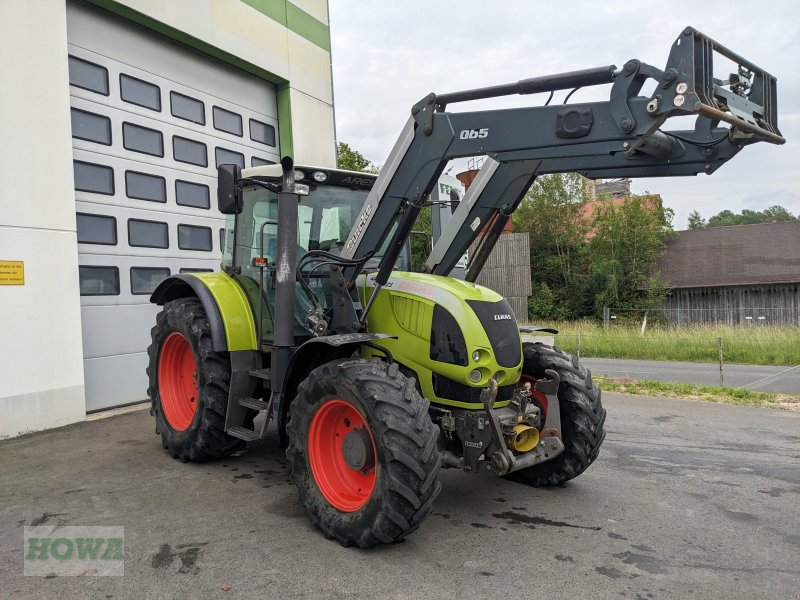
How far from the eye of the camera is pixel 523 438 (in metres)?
4.22

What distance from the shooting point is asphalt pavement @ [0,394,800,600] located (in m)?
3.22

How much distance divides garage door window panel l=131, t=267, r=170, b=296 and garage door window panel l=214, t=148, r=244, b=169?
6.38 ft

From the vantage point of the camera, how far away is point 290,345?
4543 mm

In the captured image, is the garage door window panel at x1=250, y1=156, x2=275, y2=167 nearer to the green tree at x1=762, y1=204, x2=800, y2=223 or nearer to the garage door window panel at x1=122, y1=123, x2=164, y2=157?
the garage door window panel at x1=122, y1=123, x2=164, y2=157

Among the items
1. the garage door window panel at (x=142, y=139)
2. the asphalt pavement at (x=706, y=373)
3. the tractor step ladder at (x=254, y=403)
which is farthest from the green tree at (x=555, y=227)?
the tractor step ladder at (x=254, y=403)

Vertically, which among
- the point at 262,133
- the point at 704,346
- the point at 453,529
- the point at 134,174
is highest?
the point at 262,133

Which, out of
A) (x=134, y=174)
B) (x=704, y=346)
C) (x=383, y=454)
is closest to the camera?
(x=383, y=454)

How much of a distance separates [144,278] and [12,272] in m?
1.99

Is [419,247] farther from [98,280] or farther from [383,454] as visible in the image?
[98,280]

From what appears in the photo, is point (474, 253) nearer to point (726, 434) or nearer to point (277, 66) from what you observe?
point (726, 434)

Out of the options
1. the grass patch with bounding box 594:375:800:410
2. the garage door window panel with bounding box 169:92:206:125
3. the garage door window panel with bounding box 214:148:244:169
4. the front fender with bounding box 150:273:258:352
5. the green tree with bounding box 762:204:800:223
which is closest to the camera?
the front fender with bounding box 150:273:258:352

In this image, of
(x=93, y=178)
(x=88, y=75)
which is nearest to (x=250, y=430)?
(x=93, y=178)

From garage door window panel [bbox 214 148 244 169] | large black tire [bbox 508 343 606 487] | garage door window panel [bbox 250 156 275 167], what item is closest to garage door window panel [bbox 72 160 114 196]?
garage door window panel [bbox 214 148 244 169]

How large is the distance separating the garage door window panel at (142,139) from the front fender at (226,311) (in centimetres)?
353
